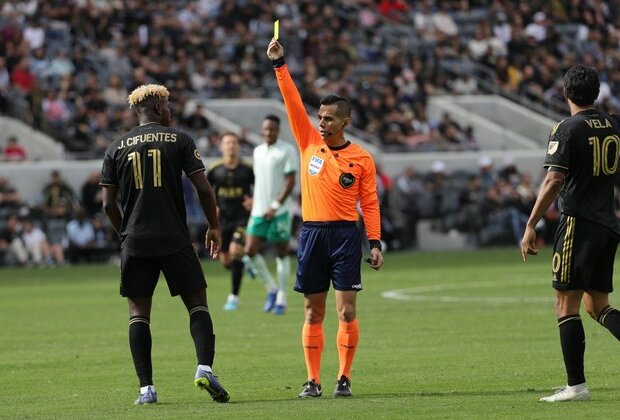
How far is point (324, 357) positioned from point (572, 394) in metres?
4.48

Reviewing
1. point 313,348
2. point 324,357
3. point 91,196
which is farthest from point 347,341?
point 91,196

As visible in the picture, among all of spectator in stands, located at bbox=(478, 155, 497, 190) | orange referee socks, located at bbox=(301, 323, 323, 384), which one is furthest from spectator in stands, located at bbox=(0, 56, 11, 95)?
orange referee socks, located at bbox=(301, 323, 323, 384)

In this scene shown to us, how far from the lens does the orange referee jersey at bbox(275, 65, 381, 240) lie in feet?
39.2

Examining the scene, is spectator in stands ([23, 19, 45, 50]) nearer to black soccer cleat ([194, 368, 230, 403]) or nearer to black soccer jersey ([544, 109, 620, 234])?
black soccer cleat ([194, 368, 230, 403])

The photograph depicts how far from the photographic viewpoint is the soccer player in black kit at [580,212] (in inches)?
433

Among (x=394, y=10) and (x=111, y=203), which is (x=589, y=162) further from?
(x=394, y=10)

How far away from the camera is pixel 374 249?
11.8 metres

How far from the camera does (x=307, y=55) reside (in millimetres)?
44094

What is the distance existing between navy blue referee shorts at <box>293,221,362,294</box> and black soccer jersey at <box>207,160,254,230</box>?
9.83m

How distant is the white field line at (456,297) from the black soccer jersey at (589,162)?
414 inches

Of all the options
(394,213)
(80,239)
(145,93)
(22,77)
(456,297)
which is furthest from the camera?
(394,213)

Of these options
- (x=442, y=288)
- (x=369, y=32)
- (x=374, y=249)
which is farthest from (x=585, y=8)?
(x=374, y=249)

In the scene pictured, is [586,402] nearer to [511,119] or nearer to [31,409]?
[31,409]

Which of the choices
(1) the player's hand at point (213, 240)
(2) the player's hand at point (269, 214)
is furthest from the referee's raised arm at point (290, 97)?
(2) the player's hand at point (269, 214)
